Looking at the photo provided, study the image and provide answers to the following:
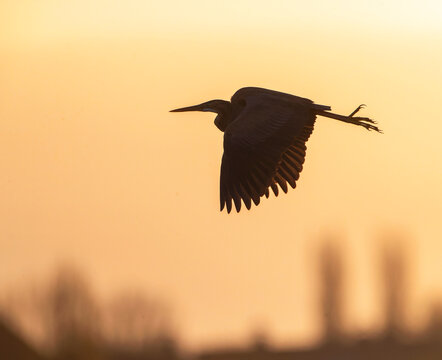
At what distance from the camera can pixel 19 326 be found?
1562 cm

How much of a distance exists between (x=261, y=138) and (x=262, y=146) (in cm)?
6

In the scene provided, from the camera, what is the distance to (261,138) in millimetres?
6578

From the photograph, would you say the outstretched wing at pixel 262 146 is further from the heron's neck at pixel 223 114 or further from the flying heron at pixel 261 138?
the heron's neck at pixel 223 114

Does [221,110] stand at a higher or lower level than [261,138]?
higher

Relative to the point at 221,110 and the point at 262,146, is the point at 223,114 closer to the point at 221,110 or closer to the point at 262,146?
the point at 221,110

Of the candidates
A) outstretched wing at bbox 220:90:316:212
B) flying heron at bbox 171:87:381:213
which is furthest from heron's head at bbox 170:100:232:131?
outstretched wing at bbox 220:90:316:212

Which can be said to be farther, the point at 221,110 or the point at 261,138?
the point at 221,110

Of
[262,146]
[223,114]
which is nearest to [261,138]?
[262,146]

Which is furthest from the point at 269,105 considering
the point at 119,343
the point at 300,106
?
the point at 119,343

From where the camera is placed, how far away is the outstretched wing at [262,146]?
6.42 m

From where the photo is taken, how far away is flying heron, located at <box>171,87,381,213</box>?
6.43 m

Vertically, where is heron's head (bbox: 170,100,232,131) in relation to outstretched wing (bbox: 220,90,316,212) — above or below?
above

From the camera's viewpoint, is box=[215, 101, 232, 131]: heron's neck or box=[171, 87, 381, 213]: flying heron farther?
box=[215, 101, 232, 131]: heron's neck

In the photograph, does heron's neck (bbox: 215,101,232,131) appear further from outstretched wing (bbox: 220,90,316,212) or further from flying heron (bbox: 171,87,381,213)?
outstretched wing (bbox: 220,90,316,212)
